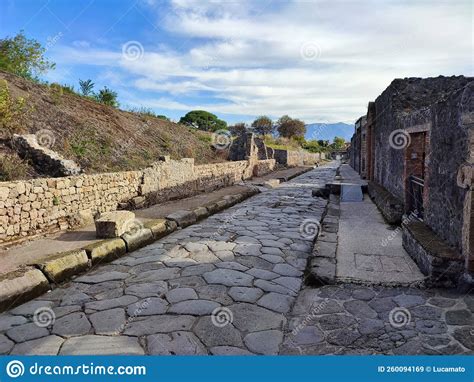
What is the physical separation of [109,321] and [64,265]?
1536 millimetres

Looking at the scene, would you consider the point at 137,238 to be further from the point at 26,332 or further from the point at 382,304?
the point at 382,304

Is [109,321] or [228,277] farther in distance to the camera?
[228,277]

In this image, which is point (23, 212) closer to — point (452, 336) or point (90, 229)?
point (90, 229)

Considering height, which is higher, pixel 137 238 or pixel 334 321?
pixel 137 238

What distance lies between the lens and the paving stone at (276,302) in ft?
11.4

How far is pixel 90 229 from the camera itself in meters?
6.43

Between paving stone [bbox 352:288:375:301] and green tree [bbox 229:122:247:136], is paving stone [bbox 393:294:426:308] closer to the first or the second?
paving stone [bbox 352:288:375:301]

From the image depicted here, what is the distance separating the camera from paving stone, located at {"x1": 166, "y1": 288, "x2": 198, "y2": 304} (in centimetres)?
366

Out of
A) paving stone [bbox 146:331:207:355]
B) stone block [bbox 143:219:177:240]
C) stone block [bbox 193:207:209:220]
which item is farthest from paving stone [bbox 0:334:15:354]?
stone block [bbox 193:207:209:220]

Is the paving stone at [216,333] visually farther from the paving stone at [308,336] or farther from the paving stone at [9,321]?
the paving stone at [9,321]

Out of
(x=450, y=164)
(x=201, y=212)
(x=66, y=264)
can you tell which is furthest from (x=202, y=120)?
(x=450, y=164)

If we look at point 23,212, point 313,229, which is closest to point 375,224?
point 313,229

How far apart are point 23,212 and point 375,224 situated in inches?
232

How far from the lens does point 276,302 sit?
3.62m
